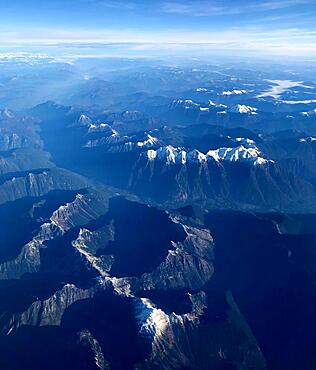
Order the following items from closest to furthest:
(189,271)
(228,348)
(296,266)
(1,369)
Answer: (1,369) → (228,348) → (296,266) → (189,271)

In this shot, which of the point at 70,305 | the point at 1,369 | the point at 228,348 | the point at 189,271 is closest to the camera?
the point at 1,369

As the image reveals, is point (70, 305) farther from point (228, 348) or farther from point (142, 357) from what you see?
point (228, 348)

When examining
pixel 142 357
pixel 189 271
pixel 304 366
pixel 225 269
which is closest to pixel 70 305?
pixel 142 357

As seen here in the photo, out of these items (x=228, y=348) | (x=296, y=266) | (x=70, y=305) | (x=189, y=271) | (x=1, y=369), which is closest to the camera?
(x=1, y=369)

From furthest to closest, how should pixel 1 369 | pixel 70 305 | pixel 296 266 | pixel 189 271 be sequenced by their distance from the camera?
pixel 189 271 < pixel 296 266 < pixel 70 305 < pixel 1 369

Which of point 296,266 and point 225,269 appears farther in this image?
point 225,269

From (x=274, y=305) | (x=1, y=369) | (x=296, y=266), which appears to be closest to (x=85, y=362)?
(x=1, y=369)

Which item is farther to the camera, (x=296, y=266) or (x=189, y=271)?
(x=189, y=271)

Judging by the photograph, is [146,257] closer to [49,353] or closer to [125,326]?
[125,326]
